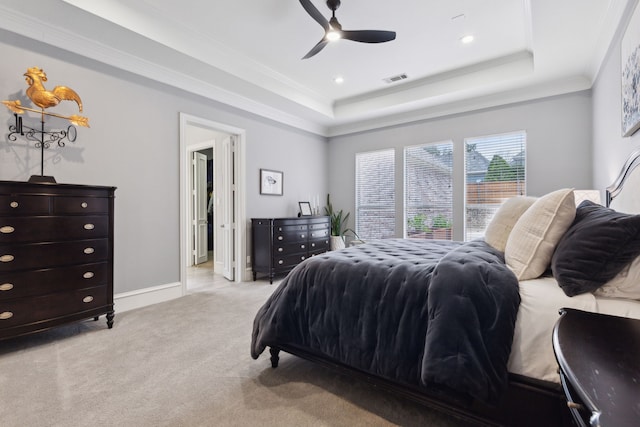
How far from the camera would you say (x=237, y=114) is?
4.53 metres

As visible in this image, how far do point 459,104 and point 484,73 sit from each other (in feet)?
2.21

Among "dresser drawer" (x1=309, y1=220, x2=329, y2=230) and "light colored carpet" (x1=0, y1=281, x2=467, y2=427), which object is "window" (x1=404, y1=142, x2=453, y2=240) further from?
"light colored carpet" (x1=0, y1=281, x2=467, y2=427)

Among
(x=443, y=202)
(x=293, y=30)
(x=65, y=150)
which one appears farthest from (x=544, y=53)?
(x=65, y=150)

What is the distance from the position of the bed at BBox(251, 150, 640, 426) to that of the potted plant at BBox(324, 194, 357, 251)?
12.0 feet

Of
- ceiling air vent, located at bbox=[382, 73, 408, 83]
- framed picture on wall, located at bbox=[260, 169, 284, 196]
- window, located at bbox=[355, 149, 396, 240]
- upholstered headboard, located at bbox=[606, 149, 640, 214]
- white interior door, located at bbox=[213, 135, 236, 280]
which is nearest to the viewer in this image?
upholstered headboard, located at bbox=[606, 149, 640, 214]

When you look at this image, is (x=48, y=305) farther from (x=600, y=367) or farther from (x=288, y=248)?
(x=600, y=367)

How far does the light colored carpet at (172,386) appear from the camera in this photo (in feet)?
5.17

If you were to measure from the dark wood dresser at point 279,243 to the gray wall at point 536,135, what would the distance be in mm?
1754

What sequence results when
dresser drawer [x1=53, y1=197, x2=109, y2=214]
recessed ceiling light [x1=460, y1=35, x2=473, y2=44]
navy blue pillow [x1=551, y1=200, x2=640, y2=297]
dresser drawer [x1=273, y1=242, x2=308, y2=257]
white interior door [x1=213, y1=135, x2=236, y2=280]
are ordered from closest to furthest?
1. navy blue pillow [x1=551, y1=200, x2=640, y2=297]
2. dresser drawer [x1=53, y1=197, x2=109, y2=214]
3. recessed ceiling light [x1=460, y1=35, x2=473, y2=44]
4. dresser drawer [x1=273, y1=242, x2=308, y2=257]
5. white interior door [x1=213, y1=135, x2=236, y2=280]

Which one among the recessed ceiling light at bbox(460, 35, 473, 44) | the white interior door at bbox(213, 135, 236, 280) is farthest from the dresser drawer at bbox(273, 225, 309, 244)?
the recessed ceiling light at bbox(460, 35, 473, 44)

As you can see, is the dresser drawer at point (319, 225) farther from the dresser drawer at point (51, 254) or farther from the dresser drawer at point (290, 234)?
the dresser drawer at point (51, 254)

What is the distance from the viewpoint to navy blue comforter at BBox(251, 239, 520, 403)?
1288mm

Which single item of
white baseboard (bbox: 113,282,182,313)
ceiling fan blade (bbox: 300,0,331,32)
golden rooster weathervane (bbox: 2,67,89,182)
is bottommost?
white baseboard (bbox: 113,282,182,313)

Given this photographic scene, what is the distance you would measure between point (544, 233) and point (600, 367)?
1.11 m
